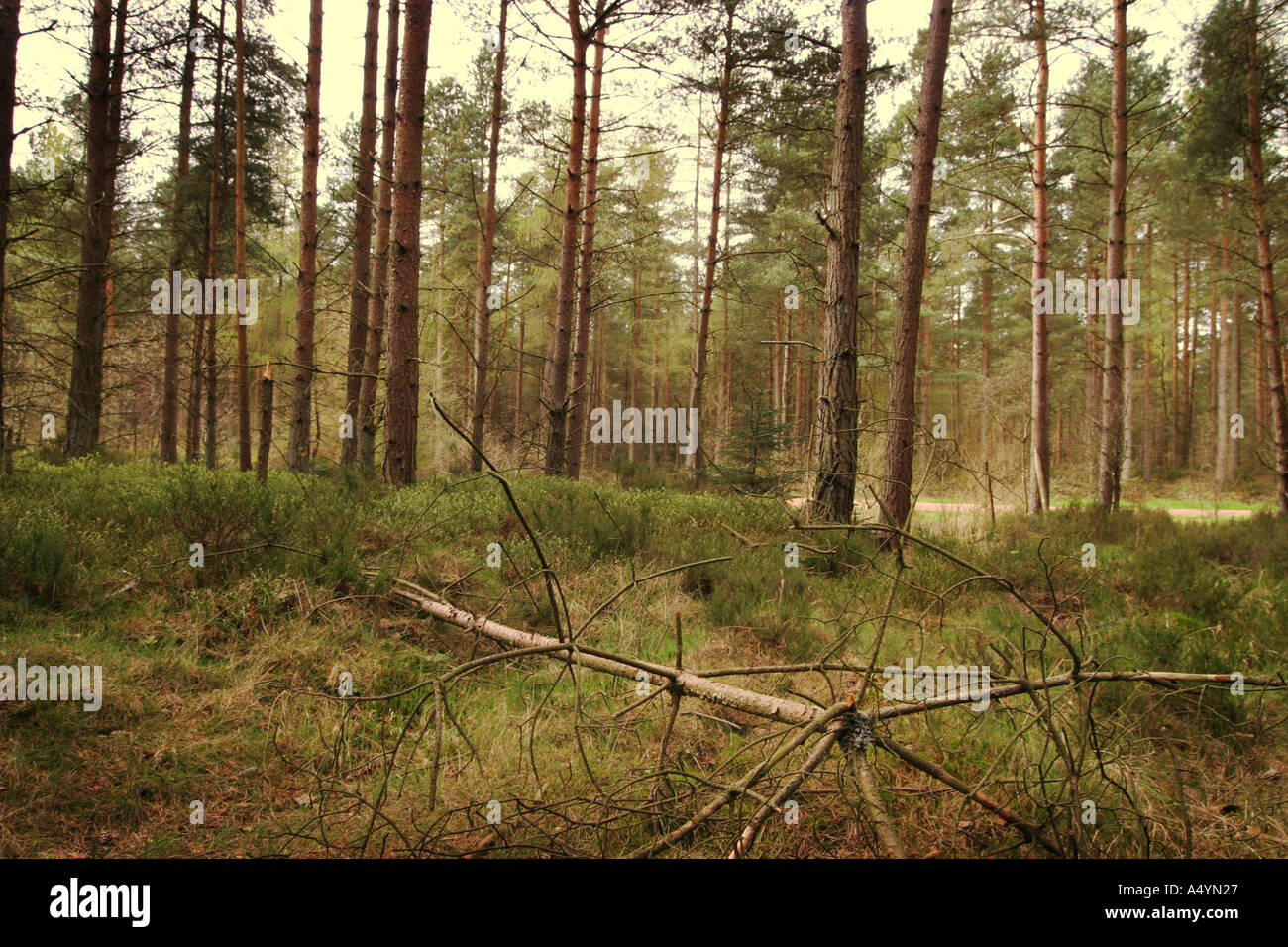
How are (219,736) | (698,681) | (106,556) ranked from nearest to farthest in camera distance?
(698,681), (219,736), (106,556)

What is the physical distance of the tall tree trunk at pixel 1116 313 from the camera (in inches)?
412

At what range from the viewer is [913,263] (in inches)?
302

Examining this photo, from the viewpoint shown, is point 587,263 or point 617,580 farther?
point 587,263

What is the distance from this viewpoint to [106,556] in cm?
424

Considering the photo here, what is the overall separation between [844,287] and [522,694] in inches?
226

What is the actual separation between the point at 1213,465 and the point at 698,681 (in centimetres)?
3139

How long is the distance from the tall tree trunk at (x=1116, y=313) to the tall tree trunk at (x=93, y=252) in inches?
638

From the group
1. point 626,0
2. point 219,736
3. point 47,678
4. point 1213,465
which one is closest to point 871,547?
point 219,736

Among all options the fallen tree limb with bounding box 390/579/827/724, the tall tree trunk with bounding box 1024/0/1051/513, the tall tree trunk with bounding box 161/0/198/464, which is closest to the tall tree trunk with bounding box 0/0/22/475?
the fallen tree limb with bounding box 390/579/827/724

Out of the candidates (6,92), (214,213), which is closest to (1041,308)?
(6,92)
